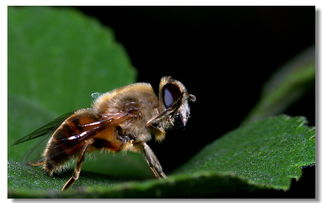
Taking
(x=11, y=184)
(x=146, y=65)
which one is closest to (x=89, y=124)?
(x=11, y=184)

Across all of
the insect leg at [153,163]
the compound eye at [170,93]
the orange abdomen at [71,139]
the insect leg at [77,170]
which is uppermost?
the compound eye at [170,93]

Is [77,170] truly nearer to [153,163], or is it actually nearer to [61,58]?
[153,163]

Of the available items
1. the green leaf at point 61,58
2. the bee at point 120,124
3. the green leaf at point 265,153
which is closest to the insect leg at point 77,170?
the bee at point 120,124

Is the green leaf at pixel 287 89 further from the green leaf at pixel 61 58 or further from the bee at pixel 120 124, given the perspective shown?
the bee at pixel 120 124

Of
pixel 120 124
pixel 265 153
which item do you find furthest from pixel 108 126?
pixel 265 153

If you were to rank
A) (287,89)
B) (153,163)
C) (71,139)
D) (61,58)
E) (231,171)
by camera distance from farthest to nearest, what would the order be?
(61,58)
(287,89)
(153,163)
(71,139)
(231,171)

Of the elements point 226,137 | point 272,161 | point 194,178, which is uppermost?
point 194,178

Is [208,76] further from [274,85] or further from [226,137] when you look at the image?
[226,137]

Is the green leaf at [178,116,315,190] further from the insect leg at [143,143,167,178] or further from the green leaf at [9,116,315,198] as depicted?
the insect leg at [143,143,167,178]
